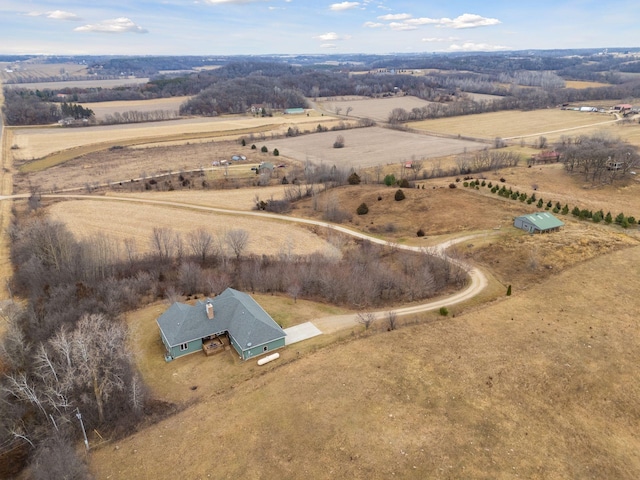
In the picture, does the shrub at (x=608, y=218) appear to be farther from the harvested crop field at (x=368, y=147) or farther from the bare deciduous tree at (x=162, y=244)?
→ the bare deciduous tree at (x=162, y=244)

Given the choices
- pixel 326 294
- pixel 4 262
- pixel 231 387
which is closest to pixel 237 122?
pixel 4 262

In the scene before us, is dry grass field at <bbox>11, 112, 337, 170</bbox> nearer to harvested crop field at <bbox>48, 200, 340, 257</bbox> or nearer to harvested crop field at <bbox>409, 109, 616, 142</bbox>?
harvested crop field at <bbox>409, 109, 616, 142</bbox>

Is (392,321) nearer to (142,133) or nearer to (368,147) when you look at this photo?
(368,147)

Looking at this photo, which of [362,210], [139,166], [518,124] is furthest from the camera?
[518,124]

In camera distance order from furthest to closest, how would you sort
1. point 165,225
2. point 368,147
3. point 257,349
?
point 368,147
point 165,225
point 257,349

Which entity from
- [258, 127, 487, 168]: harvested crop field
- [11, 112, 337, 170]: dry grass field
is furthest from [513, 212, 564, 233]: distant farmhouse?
[11, 112, 337, 170]: dry grass field

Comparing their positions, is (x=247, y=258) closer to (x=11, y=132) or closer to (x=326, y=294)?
(x=326, y=294)

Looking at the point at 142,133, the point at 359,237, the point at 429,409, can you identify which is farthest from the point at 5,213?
the point at 429,409
